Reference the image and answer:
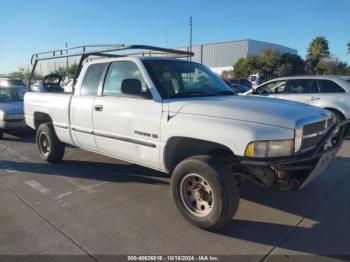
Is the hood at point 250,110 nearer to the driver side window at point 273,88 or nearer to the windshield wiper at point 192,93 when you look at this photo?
the windshield wiper at point 192,93

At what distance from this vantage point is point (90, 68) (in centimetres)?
520

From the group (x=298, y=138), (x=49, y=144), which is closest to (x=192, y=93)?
(x=298, y=138)

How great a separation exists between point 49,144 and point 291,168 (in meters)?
4.60

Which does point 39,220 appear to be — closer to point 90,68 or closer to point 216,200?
point 216,200

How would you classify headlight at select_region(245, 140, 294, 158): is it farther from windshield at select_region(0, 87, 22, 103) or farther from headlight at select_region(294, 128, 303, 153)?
windshield at select_region(0, 87, 22, 103)

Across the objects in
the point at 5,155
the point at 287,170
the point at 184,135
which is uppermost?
the point at 184,135

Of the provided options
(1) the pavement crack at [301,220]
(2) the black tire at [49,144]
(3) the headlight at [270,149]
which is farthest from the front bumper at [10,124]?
(1) the pavement crack at [301,220]

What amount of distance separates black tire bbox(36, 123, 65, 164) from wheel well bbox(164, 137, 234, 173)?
9.73 feet

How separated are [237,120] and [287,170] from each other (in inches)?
→ 26.4

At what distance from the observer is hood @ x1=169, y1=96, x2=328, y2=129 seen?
3199mm

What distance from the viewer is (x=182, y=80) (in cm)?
447

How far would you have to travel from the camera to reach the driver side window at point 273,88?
9516mm

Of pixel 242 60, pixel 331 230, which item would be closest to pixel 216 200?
pixel 331 230

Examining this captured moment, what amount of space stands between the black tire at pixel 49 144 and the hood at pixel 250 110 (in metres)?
3.16
